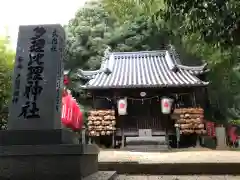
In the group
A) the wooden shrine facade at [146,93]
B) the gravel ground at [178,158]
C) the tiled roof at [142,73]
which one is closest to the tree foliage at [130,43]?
the tiled roof at [142,73]

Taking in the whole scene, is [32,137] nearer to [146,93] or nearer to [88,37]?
[146,93]

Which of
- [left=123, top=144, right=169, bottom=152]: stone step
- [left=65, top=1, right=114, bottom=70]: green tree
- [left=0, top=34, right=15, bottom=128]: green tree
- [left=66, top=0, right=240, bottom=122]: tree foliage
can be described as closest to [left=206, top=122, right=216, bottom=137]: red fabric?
[left=123, top=144, right=169, bottom=152]: stone step

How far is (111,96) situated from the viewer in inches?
591

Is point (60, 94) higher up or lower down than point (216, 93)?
lower down

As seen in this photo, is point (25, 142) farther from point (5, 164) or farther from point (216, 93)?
point (216, 93)

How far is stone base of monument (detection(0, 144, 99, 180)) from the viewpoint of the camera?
340 centimetres

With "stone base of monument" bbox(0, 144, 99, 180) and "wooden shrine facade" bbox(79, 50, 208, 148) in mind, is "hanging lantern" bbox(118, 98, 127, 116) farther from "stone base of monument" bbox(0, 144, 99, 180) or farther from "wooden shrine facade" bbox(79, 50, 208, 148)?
"stone base of monument" bbox(0, 144, 99, 180)

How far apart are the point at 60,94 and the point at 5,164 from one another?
1296 millimetres

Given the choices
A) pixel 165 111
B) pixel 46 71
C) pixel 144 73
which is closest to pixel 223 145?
pixel 165 111

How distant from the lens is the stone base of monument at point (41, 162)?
340cm

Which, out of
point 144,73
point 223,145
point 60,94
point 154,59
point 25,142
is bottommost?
point 223,145

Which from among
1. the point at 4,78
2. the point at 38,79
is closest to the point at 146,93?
the point at 4,78

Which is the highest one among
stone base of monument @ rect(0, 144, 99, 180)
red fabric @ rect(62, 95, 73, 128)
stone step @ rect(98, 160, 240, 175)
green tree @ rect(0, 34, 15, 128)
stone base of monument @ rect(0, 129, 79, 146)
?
green tree @ rect(0, 34, 15, 128)

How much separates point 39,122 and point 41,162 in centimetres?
67
